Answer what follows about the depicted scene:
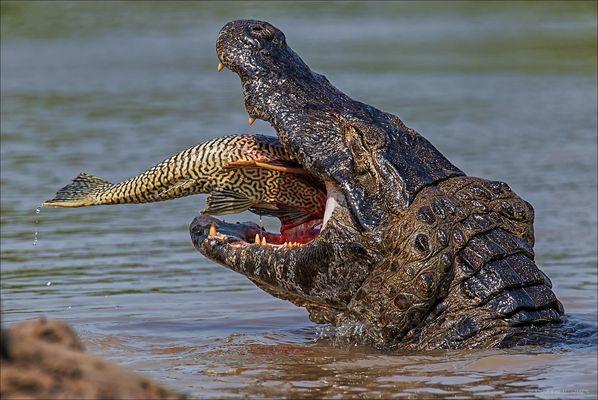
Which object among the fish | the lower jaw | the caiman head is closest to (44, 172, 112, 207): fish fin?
the fish

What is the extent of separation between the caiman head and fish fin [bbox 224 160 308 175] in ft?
0.51

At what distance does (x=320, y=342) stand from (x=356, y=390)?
3.57 feet

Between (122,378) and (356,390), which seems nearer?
(122,378)

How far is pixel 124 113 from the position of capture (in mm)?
15805

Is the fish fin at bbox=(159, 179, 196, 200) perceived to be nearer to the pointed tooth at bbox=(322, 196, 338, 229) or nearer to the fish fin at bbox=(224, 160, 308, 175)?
the fish fin at bbox=(224, 160, 308, 175)

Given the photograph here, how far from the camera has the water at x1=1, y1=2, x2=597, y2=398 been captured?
5977mm

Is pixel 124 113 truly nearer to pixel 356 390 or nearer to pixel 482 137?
pixel 482 137

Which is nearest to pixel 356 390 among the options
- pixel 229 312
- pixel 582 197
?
pixel 229 312

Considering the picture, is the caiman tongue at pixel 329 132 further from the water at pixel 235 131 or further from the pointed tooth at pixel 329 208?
the water at pixel 235 131

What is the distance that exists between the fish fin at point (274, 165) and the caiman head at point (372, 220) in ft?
0.51

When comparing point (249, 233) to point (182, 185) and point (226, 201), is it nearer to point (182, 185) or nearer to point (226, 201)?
point (226, 201)

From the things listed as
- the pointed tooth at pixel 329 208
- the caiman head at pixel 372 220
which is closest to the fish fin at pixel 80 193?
the caiman head at pixel 372 220

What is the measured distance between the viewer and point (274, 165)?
6.25 metres

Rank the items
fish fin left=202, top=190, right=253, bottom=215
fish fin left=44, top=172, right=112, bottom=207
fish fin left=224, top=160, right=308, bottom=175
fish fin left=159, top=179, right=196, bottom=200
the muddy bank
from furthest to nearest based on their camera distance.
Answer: fish fin left=44, top=172, right=112, bottom=207
fish fin left=159, top=179, right=196, bottom=200
fish fin left=202, top=190, right=253, bottom=215
fish fin left=224, top=160, right=308, bottom=175
the muddy bank
